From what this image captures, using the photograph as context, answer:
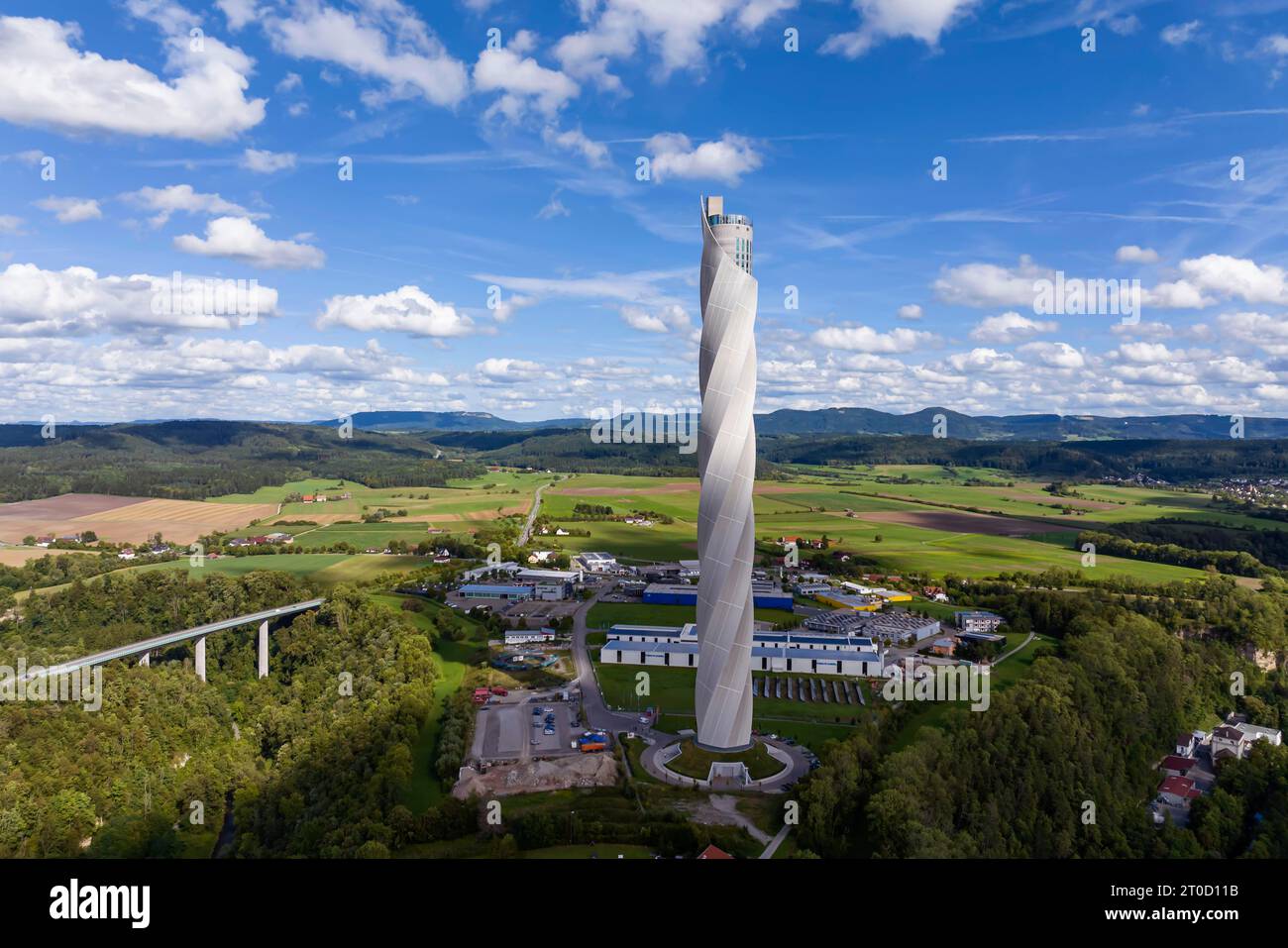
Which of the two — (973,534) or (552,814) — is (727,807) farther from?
(973,534)

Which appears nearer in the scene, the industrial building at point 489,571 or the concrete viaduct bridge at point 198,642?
the concrete viaduct bridge at point 198,642

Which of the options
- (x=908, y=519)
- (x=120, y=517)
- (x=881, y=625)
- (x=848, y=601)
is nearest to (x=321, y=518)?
(x=120, y=517)

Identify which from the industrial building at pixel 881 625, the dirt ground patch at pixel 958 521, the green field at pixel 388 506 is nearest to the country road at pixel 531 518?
the green field at pixel 388 506

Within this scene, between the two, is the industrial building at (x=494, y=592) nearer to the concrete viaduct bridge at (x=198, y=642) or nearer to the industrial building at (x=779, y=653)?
the concrete viaduct bridge at (x=198, y=642)
